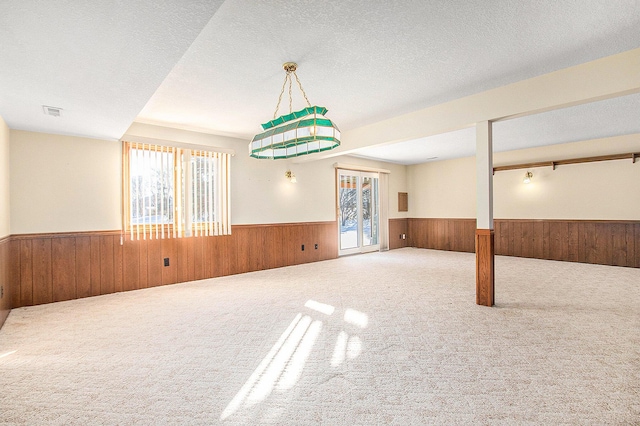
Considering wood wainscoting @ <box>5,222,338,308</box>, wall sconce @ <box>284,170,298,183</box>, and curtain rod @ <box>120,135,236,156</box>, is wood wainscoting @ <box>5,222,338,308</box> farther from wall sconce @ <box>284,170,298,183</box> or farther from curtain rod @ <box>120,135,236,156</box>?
curtain rod @ <box>120,135,236,156</box>

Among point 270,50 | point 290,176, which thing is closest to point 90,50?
point 270,50

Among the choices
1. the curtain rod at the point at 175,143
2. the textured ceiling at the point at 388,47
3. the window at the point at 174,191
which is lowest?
the window at the point at 174,191

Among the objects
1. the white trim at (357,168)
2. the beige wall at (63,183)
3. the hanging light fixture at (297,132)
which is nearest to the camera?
the hanging light fixture at (297,132)

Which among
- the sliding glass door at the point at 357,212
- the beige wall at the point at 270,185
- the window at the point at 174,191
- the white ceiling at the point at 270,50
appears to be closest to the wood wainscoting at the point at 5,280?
the window at the point at 174,191

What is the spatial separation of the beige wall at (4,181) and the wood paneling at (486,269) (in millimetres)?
5338

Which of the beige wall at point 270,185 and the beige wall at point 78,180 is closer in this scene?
the beige wall at point 78,180

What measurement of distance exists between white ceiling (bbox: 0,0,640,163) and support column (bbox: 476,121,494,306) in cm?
59

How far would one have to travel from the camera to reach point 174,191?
485 cm

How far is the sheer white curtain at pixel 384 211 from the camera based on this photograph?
857 cm

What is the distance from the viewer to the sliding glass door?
772 centimetres

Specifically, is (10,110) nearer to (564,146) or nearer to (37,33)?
(37,33)

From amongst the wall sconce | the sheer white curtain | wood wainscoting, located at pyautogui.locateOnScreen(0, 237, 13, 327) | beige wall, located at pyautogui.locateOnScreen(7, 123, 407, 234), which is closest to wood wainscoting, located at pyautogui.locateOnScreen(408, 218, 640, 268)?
the sheer white curtain

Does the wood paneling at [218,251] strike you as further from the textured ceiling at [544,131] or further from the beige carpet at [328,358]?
the textured ceiling at [544,131]

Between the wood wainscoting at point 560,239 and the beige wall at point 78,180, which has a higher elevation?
the beige wall at point 78,180
